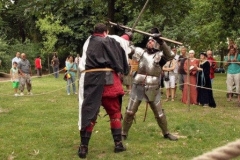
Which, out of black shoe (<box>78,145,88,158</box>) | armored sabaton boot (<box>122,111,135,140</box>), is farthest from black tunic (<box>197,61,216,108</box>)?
black shoe (<box>78,145,88,158</box>)

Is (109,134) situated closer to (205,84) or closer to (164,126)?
(164,126)

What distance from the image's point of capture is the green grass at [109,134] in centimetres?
598

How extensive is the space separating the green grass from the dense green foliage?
6.56ft

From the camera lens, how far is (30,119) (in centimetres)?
917

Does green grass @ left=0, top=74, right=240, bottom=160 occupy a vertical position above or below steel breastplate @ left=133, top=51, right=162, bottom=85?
below

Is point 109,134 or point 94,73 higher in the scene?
point 94,73

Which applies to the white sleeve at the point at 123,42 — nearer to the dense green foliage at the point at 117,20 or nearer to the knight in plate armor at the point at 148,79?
the knight in plate armor at the point at 148,79

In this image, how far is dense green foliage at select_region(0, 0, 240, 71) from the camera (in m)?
11.9

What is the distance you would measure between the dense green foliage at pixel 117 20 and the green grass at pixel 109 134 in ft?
6.56

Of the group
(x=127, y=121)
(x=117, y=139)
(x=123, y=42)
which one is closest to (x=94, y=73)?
(x=123, y=42)

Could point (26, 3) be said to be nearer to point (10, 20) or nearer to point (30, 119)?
point (30, 119)

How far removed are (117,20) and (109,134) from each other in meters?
7.08

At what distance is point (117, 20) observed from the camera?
13.6 m

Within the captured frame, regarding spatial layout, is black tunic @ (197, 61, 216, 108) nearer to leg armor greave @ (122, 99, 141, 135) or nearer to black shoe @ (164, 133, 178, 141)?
black shoe @ (164, 133, 178, 141)
